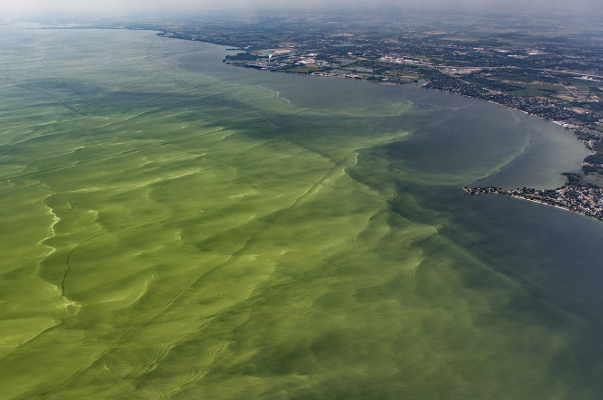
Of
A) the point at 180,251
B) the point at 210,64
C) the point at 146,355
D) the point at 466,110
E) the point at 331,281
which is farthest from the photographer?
the point at 210,64

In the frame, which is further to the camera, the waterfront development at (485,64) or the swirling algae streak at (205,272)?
the waterfront development at (485,64)

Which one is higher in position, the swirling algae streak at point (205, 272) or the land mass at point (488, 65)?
the land mass at point (488, 65)

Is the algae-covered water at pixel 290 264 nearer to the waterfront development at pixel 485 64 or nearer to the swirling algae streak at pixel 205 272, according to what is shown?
the swirling algae streak at pixel 205 272

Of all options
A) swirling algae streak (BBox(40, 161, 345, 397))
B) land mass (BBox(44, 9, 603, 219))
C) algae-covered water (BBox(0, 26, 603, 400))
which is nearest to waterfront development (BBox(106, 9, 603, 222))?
land mass (BBox(44, 9, 603, 219))

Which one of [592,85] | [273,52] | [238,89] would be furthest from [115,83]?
[592,85]

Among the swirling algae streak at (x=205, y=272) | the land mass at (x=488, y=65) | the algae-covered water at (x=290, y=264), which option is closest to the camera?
the swirling algae streak at (x=205, y=272)

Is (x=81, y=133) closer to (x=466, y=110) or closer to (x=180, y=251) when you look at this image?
(x=180, y=251)

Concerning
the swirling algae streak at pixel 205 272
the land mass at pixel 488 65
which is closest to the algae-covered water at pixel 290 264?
the swirling algae streak at pixel 205 272

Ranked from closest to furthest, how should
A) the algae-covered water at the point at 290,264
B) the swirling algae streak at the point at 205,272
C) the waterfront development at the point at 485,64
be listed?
the swirling algae streak at the point at 205,272 → the algae-covered water at the point at 290,264 → the waterfront development at the point at 485,64
